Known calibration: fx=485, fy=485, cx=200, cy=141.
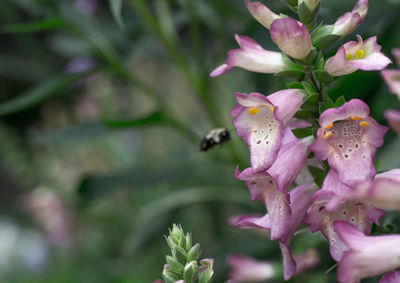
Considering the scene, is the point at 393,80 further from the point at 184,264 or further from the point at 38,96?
the point at 38,96

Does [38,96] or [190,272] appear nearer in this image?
[190,272]

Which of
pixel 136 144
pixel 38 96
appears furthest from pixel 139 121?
pixel 136 144

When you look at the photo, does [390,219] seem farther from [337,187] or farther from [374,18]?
[374,18]

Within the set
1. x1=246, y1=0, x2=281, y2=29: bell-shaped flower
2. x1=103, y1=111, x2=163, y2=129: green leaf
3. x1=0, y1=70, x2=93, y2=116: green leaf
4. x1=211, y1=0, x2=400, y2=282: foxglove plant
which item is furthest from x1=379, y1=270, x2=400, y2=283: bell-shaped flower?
x1=0, y1=70, x2=93, y2=116: green leaf

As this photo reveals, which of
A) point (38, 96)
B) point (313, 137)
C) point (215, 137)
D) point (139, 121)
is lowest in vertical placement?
point (313, 137)

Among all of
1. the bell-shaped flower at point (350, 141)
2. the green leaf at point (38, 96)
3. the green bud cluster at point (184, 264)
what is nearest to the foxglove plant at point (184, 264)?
the green bud cluster at point (184, 264)

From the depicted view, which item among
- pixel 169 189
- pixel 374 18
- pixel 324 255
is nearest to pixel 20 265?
pixel 169 189

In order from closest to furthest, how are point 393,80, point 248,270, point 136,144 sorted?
1. point 393,80
2. point 248,270
3. point 136,144
